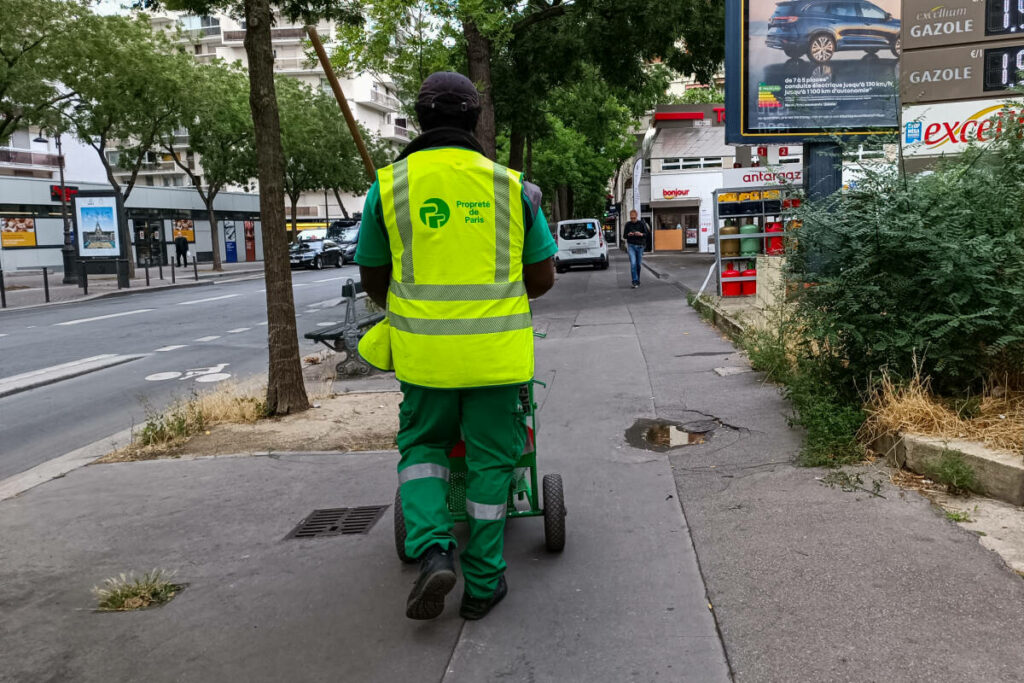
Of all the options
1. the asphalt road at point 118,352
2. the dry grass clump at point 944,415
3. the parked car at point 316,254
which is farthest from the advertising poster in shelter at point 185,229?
the dry grass clump at point 944,415

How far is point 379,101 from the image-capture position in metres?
85.4

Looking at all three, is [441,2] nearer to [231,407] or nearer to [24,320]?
[231,407]

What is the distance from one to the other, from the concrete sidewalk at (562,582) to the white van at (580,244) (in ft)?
84.0

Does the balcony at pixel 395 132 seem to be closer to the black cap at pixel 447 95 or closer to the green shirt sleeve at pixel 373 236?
the black cap at pixel 447 95

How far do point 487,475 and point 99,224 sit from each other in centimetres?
2970

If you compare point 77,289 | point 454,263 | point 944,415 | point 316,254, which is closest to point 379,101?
point 316,254

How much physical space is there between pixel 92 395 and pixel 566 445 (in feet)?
20.0

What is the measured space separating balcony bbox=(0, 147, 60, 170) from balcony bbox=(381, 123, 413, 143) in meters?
33.1

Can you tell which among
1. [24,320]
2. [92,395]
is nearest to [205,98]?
[24,320]

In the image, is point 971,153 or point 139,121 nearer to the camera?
point 971,153

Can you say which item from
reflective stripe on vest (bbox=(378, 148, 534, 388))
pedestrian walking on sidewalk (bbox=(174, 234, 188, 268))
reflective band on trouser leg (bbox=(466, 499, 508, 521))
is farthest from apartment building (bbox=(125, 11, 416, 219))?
reflective band on trouser leg (bbox=(466, 499, 508, 521))

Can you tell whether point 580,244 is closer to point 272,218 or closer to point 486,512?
point 272,218

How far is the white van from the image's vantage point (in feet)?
102

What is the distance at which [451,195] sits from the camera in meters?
3.18
